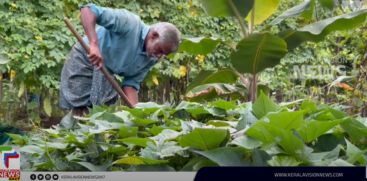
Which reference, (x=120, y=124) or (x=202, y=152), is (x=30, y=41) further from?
(x=202, y=152)

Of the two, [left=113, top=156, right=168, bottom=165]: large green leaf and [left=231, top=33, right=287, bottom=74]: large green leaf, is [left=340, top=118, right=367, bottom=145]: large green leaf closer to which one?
[left=113, top=156, right=168, bottom=165]: large green leaf

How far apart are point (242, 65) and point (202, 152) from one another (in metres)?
1.37

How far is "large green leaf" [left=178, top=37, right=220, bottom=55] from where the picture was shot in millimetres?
2400

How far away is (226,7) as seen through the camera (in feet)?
7.80

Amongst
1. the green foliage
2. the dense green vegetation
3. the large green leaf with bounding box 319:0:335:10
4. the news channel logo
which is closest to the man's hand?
the dense green vegetation

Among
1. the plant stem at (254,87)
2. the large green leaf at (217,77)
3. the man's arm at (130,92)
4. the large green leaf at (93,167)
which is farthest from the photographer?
the man's arm at (130,92)

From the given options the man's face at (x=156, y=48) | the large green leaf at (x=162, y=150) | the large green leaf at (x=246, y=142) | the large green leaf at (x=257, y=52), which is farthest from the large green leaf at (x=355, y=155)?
the man's face at (x=156, y=48)

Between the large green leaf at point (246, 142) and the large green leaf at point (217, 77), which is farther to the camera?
the large green leaf at point (217, 77)

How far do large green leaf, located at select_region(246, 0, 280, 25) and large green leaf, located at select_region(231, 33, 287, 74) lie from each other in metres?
0.30

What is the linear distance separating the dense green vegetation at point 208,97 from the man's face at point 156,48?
0.32 feet

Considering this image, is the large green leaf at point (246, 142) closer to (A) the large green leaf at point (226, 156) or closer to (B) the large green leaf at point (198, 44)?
(A) the large green leaf at point (226, 156)

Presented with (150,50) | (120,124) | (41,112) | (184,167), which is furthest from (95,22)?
(184,167)

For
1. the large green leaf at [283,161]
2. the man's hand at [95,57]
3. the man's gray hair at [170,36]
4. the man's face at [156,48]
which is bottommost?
the large green leaf at [283,161]

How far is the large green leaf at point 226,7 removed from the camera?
93.1 inches
